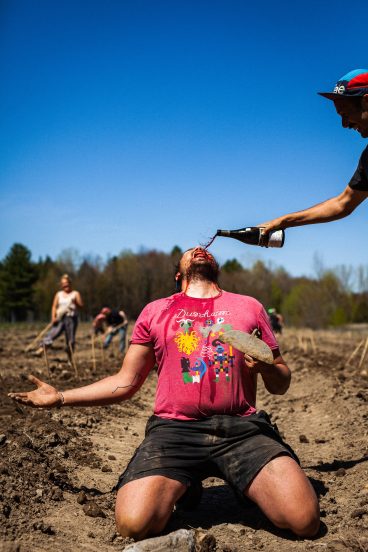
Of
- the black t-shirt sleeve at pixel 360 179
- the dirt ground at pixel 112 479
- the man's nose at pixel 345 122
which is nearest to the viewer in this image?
the dirt ground at pixel 112 479

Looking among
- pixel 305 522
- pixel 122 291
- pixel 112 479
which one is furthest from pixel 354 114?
pixel 122 291

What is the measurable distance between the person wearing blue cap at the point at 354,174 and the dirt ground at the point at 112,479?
5.94 feet

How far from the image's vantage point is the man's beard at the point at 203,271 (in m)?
3.52

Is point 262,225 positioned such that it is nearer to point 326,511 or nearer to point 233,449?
point 233,449

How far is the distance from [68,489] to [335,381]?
542cm

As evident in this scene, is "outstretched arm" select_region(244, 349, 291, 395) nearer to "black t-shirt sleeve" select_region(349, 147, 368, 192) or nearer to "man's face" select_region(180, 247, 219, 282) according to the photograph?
"man's face" select_region(180, 247, 219, 282)

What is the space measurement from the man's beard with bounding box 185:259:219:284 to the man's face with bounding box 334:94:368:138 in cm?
127

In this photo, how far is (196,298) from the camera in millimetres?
3453

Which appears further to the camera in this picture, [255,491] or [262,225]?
[262,225]

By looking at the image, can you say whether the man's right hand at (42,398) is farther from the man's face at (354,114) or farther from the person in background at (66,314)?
the person in background at (66,314)

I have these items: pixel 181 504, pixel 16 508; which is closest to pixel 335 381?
pixel 181 504

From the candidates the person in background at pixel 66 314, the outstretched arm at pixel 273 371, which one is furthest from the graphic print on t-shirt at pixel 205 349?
the person in background at pixel 66 314

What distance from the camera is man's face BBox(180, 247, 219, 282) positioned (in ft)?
11.6

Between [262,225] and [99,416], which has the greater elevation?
[262,225]
